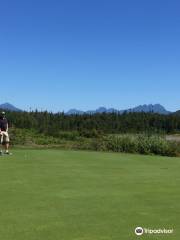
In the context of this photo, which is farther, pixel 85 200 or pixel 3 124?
pixel 3 124

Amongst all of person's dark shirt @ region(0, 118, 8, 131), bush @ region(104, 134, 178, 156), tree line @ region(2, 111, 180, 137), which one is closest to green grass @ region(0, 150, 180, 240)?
person's dark shirt @ region(0, 118, 8, 131)

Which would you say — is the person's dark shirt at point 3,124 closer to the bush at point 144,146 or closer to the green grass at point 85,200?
the green grass at point 85,200

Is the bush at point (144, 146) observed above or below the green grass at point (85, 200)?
above

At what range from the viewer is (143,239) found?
8.39m

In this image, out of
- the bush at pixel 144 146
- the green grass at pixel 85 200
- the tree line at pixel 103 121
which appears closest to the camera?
the green grass at pixel 85 200

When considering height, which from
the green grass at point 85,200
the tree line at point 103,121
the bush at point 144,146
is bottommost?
the green grass at point 85,200

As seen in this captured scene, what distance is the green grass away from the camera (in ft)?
29.3

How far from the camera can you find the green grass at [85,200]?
352 inches

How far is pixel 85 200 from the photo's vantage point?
11.6 m

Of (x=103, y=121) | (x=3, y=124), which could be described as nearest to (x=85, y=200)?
(x=3, y=124)

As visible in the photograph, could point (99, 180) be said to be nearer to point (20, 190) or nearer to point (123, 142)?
point (20, 190)

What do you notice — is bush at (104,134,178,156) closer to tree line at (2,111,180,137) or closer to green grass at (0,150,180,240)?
green grass at (0,150,180,240)

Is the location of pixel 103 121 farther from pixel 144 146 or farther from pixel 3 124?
pixel 3 124

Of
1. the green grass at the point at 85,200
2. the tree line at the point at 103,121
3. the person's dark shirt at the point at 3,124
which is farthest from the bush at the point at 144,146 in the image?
the tree line at the point at 103,121
